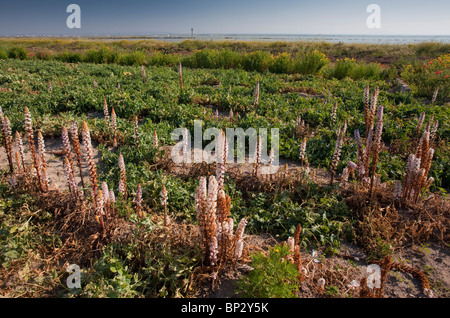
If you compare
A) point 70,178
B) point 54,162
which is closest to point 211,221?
point 70,178

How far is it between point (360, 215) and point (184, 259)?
97.1 inches

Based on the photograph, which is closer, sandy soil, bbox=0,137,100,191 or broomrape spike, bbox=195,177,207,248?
broomrape spike, bbox=195,177,207,248

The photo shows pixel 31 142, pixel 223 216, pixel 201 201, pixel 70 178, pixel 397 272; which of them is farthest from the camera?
pixel 31 142

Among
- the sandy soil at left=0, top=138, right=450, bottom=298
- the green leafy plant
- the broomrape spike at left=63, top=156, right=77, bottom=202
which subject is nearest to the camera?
the green leafy plant

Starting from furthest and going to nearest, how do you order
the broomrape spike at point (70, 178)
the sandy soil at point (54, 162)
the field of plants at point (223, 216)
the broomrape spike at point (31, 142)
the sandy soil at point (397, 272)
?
the sandy soil at point (54, 162), the broomrape spike at point (31, 142), the broomrape spike at point (70, 178), the sandy soil at point (397, 272), the field of plants at point (223, 216)

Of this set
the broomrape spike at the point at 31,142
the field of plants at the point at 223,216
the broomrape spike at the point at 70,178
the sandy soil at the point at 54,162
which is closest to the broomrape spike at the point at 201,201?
the field of plants at the point at 223,216

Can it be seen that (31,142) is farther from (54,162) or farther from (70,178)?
(54,162)

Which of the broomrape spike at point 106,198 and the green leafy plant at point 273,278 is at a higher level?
the broomrape spike at point 106,198

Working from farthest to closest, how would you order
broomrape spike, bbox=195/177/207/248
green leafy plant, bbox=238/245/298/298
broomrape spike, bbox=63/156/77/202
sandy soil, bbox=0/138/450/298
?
broomrape spike, bbox=63/156/77/202
sandy soil, bbox=0/138/450/298
broomrape spike, bbox=195/177/207/248
green leafy plant, bbox=238/245/298/298

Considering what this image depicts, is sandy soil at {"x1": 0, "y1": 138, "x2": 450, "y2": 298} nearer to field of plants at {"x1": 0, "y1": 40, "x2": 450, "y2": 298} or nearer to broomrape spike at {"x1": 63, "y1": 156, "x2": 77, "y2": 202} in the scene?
field of plants at {"x1": 0, "y1": 40, "x2": 450, "y2": 298}

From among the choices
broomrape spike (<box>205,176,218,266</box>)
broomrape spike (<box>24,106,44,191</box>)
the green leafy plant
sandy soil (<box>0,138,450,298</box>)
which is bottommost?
sandy soil (<box>0,138,450,298</box>)

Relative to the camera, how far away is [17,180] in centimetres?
409

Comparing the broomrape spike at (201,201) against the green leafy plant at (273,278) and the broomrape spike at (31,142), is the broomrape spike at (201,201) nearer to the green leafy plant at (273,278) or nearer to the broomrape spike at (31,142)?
the green leafy plant at (273,278)

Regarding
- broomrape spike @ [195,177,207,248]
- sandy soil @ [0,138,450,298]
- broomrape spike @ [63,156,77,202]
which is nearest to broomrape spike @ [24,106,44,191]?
broomrape spike @ [63,156,77,202]
